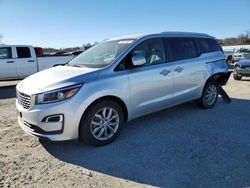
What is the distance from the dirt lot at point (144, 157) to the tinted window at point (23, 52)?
7.10 metres

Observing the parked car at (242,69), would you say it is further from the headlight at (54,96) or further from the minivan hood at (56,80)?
the headlight at (54,96)

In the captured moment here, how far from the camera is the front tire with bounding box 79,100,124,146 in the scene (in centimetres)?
398

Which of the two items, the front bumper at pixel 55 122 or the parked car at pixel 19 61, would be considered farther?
the parked car at pixel 19 61

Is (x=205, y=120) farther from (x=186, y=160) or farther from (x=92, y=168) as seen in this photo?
(x=92, y=168)

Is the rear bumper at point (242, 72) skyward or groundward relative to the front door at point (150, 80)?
groundward

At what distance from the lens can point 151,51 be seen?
493 cm

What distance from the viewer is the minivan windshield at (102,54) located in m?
4.48

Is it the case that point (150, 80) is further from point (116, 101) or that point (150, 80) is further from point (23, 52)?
point (23, 52)

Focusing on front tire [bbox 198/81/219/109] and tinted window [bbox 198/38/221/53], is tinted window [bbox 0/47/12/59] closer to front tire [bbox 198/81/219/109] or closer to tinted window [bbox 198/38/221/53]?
tinted window [bbox 198/38/221/53]

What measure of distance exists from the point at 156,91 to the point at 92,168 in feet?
6.58

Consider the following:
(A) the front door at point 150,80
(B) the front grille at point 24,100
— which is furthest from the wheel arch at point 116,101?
(B) the front grille at point 24,100

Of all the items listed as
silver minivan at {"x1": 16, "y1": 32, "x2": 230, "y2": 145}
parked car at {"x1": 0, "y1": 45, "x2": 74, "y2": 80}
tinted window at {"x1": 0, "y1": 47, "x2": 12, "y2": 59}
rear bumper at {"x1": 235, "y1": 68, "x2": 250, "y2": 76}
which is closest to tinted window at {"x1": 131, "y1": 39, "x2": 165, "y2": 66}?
silver minivan at {"x1": 16, "y1": 32, "x2": 230, "y2": 145}

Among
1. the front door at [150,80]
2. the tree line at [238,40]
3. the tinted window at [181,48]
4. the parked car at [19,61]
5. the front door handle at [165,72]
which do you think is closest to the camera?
the front door at [150,80]

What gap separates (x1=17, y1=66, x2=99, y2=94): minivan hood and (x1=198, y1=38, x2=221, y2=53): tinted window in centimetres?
321
